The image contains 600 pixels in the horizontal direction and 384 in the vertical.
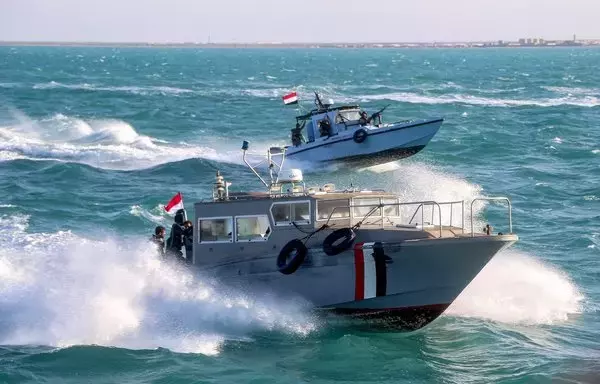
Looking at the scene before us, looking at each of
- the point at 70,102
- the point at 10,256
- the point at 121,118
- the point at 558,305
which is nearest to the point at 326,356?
the point at 558,305

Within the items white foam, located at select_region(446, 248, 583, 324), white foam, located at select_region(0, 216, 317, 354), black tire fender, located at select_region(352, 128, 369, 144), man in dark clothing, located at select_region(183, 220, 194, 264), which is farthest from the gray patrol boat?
black tire fender, located at select_region(352, 128, 369, 144)

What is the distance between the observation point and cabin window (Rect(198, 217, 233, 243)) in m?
20.8

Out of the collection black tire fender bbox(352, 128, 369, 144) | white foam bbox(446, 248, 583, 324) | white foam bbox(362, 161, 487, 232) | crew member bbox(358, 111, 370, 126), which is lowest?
white foam bbox(446, 248, 583, 324)

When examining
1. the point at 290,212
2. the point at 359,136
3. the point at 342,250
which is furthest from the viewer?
the point at 359,136

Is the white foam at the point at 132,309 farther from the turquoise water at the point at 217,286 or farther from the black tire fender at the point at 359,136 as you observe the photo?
the black tire fender at the point at 359,136

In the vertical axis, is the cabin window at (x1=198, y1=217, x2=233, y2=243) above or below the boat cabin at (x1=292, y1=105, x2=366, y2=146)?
below

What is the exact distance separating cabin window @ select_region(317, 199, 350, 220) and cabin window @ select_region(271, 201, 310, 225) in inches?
9.8

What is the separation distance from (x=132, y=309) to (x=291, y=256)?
3619 millimetres

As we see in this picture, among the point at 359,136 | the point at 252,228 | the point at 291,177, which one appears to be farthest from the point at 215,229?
the point at 359,136

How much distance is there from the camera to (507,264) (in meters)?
24.8

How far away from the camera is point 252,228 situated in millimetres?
20625

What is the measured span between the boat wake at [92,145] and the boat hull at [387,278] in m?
24.3

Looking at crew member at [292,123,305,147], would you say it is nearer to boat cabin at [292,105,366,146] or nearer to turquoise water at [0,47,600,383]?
boat cabin at [292,105,366,146]

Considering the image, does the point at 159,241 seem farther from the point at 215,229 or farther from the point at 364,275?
the point at 364,275
